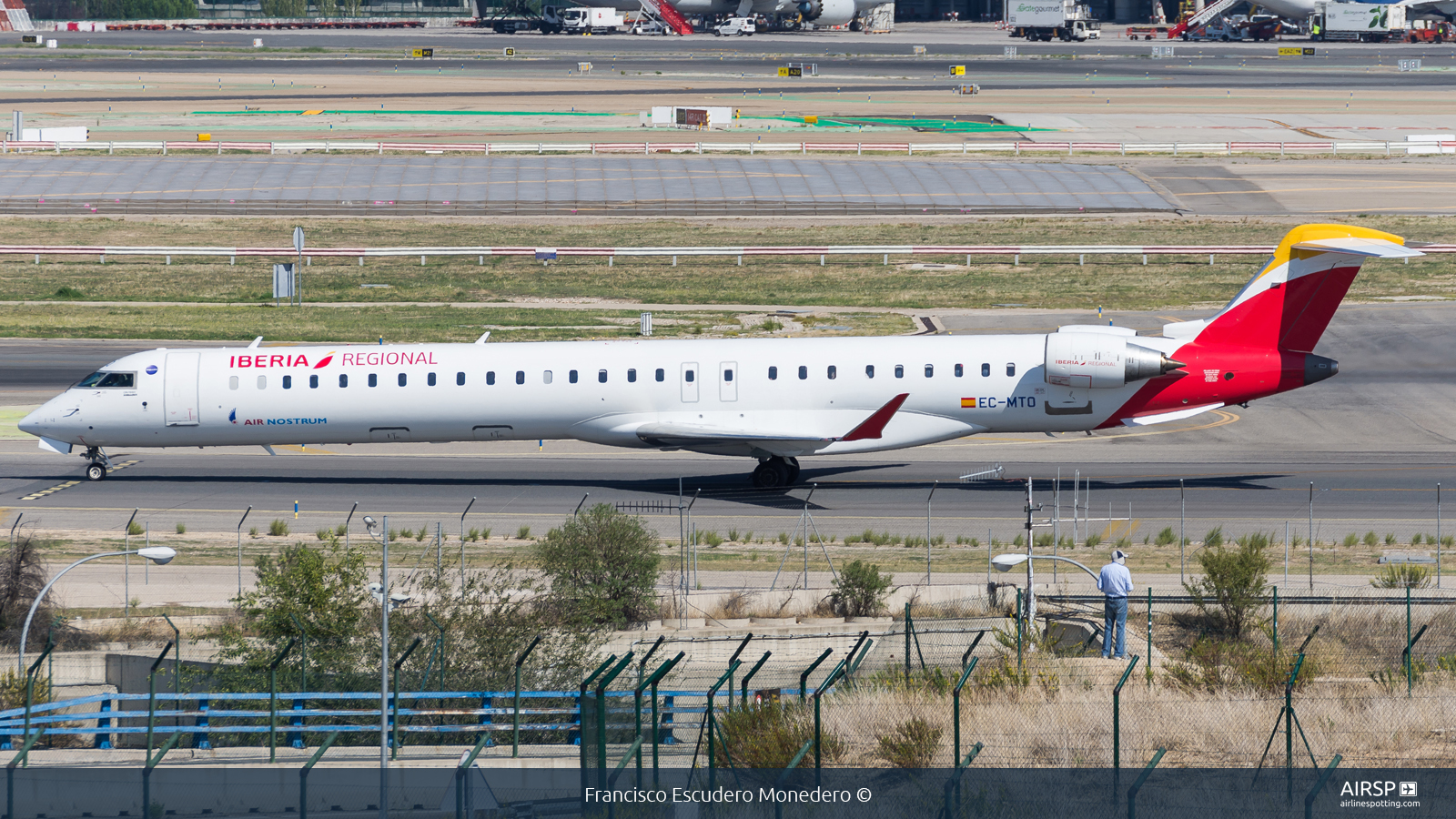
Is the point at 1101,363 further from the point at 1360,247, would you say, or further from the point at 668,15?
the point at 668,15

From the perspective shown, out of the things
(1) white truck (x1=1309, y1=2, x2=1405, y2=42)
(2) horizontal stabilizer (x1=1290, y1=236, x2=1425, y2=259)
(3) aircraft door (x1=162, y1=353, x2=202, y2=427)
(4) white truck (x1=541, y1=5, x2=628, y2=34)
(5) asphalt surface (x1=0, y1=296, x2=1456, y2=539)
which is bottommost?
(5) asphalt surface (x1=0, y1=296, x2=1456, y2=539)

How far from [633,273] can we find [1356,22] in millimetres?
129291

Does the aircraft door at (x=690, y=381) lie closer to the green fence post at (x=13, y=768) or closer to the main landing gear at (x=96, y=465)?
the main landing gear at (x=96, y=465)

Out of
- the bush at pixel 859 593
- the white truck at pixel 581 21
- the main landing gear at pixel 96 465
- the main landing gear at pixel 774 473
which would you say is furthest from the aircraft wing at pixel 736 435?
the white truck at pixel 581 21

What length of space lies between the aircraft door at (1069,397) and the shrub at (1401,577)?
28.4 feet

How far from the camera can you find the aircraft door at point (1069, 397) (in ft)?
121

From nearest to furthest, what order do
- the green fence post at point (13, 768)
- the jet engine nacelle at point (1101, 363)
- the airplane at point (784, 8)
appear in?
the green fence post at point (13, 768) → the jet engine nacelle at point (1101, 363) → the airplane at point (784, 8)

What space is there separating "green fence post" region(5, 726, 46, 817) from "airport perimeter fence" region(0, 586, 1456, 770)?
0.68 feet

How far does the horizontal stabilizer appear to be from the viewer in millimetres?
35500

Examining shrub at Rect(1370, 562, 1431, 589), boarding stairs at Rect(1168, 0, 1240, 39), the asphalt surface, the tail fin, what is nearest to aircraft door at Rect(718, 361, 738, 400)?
the asphalt surface

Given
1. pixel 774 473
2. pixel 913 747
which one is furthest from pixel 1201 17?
pixel 913 747

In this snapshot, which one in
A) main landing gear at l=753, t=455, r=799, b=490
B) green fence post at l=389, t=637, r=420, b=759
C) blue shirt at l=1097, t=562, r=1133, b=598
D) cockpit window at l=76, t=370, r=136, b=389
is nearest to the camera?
green fence post at l=389, t=637, r=420, b=759

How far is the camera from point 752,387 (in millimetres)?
37469

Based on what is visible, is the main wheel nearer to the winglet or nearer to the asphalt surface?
the asphalt surface
